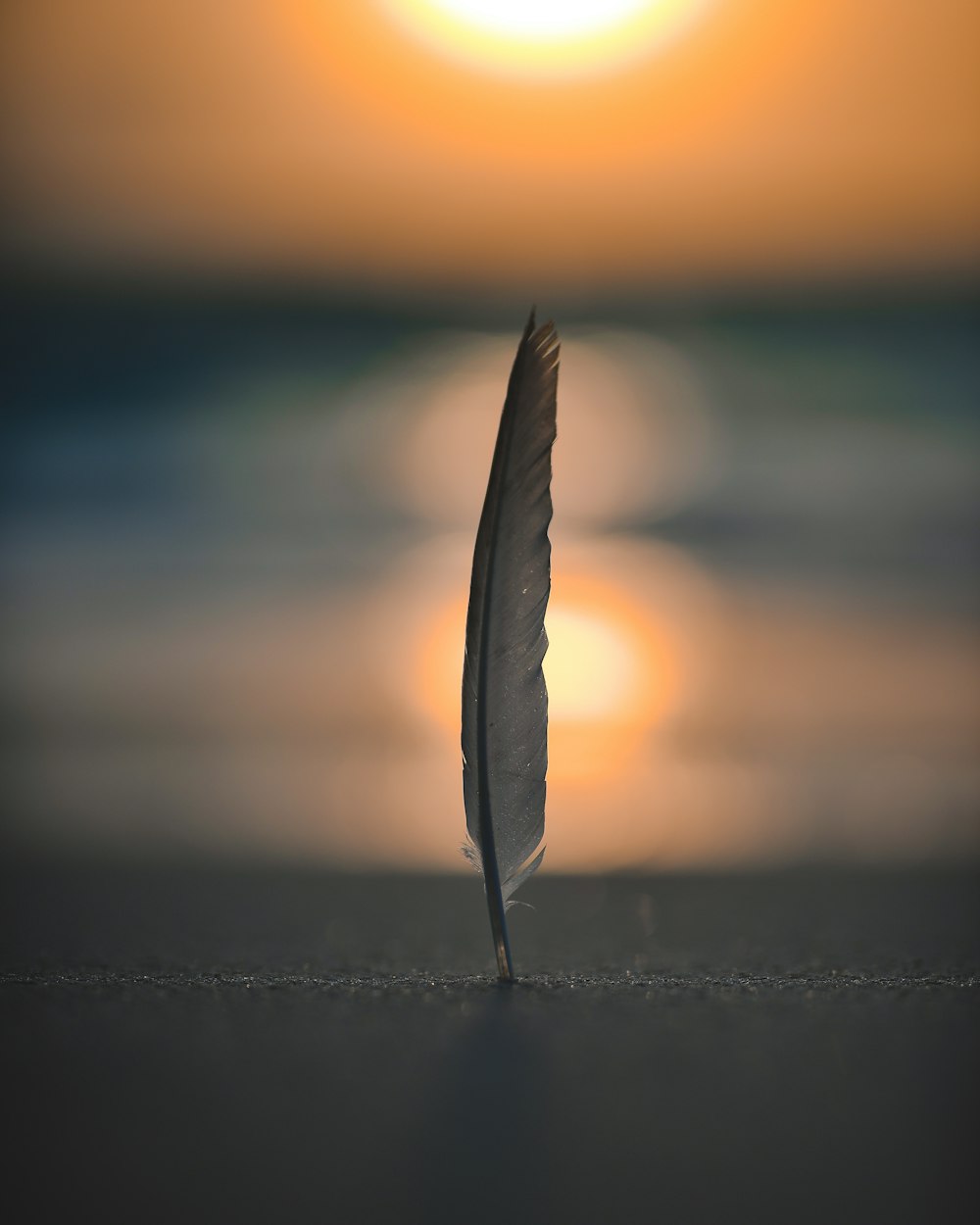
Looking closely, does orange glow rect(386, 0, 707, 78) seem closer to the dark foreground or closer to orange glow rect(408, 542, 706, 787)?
orange glow rect(408, 542, 706, 787)

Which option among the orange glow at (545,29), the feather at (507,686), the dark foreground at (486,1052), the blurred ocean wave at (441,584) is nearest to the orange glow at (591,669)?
the blurred ocean wave at (441,584)

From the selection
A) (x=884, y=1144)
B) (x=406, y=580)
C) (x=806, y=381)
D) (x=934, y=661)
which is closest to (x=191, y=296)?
(x=806, y=381)

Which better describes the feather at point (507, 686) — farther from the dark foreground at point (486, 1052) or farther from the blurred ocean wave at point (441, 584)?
the blurred ocean wave at point (441, 584)

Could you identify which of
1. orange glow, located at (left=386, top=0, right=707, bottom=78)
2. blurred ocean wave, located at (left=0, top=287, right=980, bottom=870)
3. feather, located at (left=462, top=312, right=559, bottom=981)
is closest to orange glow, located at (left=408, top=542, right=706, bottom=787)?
blurred ocean wave, located at (left=0, top=287, right=980, bottom=870)

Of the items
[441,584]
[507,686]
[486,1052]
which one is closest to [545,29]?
[441,584]

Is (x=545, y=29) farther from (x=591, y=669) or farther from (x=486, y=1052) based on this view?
(x=486, y=1052)

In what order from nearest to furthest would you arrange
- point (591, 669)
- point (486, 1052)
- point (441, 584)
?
1. point (486, 1052)
2. point (591, 669)
3. point (441, 584)
